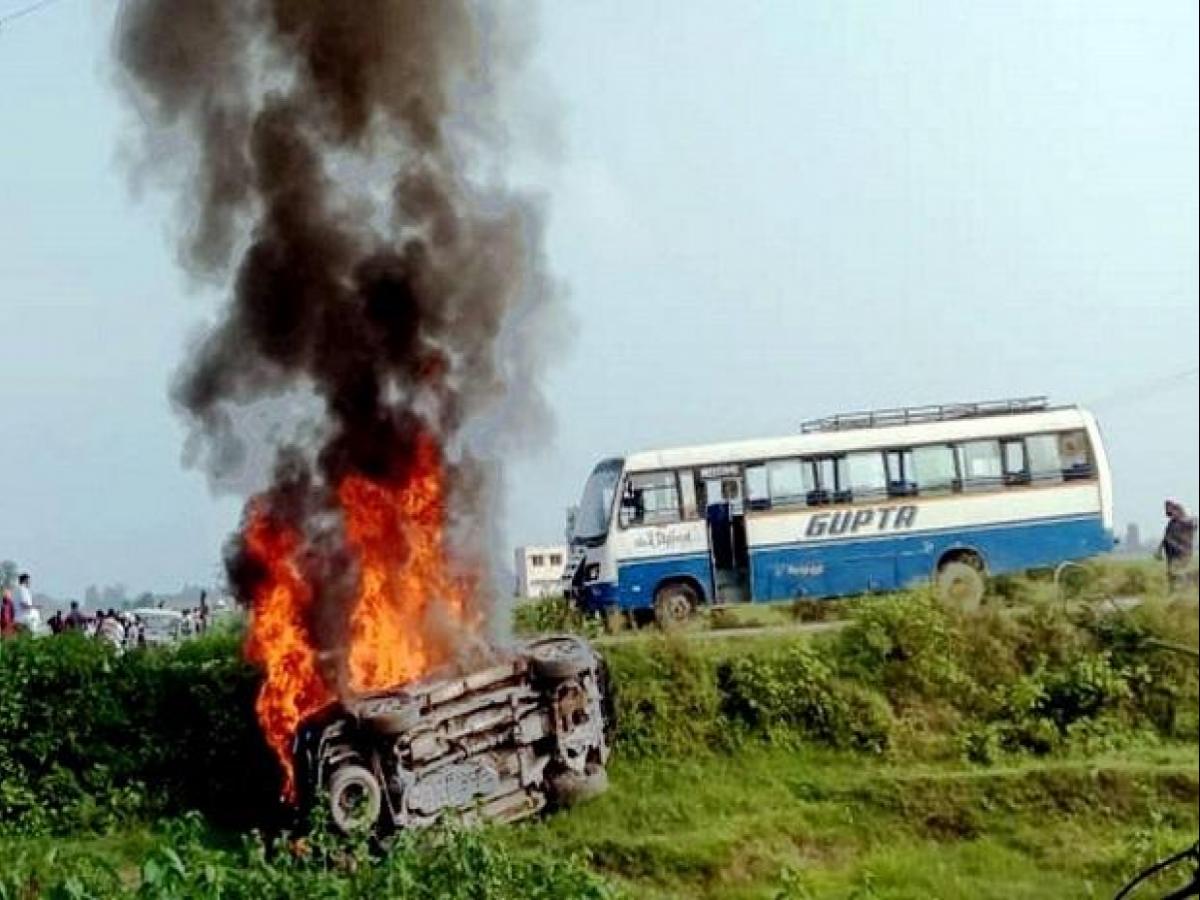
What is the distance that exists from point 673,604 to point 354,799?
2.49 feet

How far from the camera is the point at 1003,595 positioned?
120 inches

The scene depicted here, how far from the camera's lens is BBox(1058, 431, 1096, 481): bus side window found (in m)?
2.71

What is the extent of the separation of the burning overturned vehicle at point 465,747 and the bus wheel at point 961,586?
2.47 feet

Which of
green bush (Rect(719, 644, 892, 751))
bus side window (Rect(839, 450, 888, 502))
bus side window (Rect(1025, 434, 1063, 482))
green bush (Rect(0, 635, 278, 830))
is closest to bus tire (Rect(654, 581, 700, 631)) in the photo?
green bush (Rect(719, 644, 892, 751))

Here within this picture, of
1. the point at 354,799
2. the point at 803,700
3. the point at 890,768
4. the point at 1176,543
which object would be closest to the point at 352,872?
the point at 354,799

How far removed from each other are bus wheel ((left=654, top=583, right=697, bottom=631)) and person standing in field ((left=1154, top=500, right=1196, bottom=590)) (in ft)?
3.92

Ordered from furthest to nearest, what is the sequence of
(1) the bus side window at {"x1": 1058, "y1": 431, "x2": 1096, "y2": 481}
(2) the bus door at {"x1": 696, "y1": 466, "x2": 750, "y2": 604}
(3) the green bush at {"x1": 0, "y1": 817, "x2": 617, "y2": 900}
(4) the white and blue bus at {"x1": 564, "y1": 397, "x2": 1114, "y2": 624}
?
(2) the bus door at {"x1": 696, "y1": 466, "x2": 750, "y2": 604}, (4) the white and blue bus at {"x1": 564, "y1": 397, "x2": 1114, "y2": 624}, (3) the green bush at {"x1": 0, "y1": 817, "x2": 617, "y2": 900}, (1) the bus side window at {"x1": 1058, "y1": 431, "x2": 1096, "y2": 481}

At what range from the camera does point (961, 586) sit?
310 centimetres

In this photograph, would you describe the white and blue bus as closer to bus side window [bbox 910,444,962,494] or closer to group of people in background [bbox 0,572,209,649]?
bus side window [bbox 910,444,962,494]

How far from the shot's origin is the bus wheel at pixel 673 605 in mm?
3330

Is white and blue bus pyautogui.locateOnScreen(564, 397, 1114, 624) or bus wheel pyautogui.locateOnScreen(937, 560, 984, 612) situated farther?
bus wheel pyautogui.locateOnScreen(937, 560, 984, 612)

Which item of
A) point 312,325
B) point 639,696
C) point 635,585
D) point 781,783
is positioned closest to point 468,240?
point 312,325

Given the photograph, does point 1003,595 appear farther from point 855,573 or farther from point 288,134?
point 288,134

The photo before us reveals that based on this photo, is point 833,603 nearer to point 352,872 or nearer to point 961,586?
point 961,586
